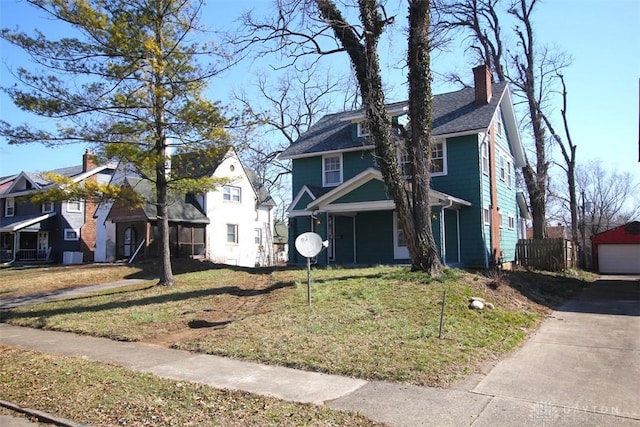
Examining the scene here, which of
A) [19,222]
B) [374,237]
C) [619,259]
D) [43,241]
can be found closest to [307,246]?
[374,237]

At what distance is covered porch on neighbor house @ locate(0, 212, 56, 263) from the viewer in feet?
112

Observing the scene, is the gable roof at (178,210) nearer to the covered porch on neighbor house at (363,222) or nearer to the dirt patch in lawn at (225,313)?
the covered porch on neighbor house at (363,222)

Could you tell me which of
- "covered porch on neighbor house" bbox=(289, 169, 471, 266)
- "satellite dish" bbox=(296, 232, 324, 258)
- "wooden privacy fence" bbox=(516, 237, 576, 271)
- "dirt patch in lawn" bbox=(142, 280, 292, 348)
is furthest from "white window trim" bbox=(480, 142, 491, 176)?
"satellite dish" bbox=(296, 232, 324, 258)

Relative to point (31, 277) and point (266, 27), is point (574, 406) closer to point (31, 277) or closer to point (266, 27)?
point (266, 27)

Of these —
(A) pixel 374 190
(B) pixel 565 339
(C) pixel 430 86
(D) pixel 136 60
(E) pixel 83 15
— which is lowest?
(B) pixel 565 339

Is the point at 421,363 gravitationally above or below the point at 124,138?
below

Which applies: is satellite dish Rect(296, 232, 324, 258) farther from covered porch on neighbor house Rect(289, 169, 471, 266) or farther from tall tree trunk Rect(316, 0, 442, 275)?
covered porch on neighbor house Rect(289, 169, 471, 266)

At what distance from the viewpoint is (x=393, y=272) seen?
14227 mm

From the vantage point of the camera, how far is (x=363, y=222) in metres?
21.3

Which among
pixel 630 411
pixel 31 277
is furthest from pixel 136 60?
pixel 630 411

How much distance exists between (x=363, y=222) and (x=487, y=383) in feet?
49.6

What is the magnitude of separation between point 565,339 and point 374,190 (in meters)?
10.4

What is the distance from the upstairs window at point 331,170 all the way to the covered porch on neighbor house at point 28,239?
23.0 meters

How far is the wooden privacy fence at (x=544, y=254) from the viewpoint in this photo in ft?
74.0
